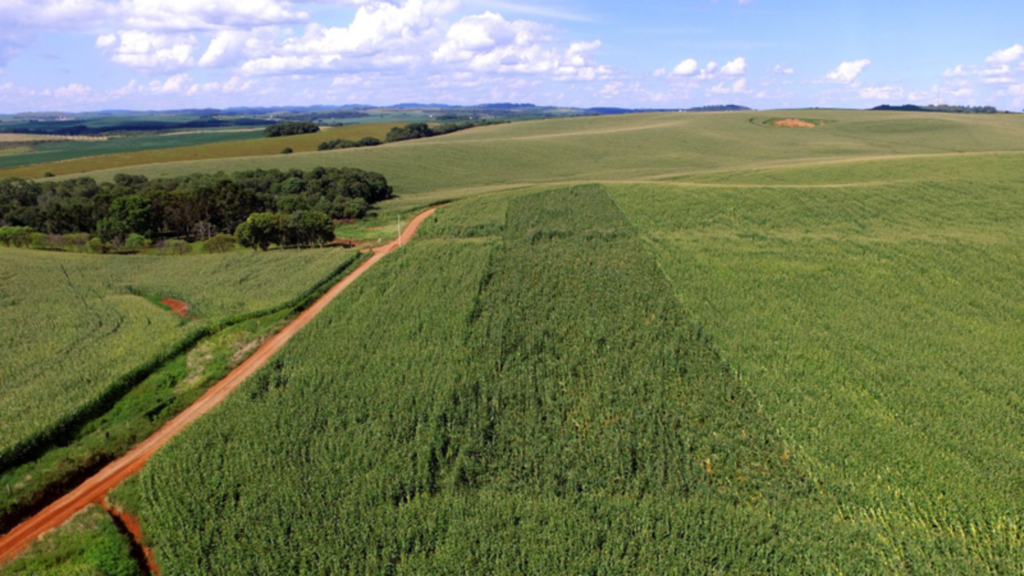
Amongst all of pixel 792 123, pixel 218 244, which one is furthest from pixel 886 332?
pixel 792 123

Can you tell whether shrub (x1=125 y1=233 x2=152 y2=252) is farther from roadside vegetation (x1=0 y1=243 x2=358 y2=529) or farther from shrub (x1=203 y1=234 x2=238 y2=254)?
roadside vegetation (x1=0 y1=243 x2=358 y2=529)

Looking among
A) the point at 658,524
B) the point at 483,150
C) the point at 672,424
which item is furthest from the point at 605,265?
the point at 483,150

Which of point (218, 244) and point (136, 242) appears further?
point (136, 242)

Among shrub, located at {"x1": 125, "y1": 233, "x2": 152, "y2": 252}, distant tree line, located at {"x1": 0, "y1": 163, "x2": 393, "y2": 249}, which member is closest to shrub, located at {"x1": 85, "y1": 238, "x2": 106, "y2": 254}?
shrub, located at {"x1": 125, "y1": 233, "x2": 152, "y2": 252}

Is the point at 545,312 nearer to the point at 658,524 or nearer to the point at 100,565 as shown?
the point at 658,524

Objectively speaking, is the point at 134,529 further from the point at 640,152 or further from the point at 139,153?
the point at 139,153
